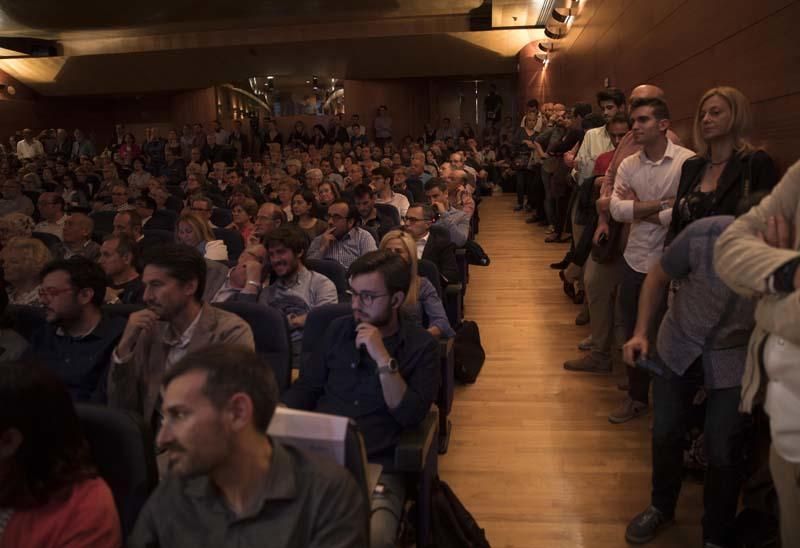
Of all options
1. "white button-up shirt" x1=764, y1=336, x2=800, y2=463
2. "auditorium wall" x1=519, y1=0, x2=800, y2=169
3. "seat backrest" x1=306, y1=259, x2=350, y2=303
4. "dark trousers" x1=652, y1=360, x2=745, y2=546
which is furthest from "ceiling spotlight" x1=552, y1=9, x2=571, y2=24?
"white button-up shirt" x1=764, y1=336, x2=800, y2=463

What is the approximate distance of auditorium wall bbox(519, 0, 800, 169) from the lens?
9.01 ft

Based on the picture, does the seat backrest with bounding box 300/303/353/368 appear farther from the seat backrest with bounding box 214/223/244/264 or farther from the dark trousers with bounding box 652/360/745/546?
the seat backrest with bounding box 214/223/244/264

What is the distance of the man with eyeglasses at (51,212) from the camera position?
5770 mm

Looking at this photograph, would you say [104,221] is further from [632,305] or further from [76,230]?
[632,305]

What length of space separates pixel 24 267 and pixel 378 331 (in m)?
2.24

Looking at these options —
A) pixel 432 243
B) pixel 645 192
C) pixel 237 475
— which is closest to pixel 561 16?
pixel 432 243

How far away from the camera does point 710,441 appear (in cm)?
216

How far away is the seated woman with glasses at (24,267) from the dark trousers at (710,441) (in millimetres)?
2927

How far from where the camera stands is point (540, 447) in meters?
3.16

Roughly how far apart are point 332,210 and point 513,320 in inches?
67.0

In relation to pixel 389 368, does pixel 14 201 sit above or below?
above

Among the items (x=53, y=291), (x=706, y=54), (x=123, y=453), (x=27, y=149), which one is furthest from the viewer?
(x=27, y=149)

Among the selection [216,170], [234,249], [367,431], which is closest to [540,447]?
[367,431]

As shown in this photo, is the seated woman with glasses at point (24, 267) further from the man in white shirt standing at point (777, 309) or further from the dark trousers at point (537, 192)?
the dark trousers at point (537, 192)
